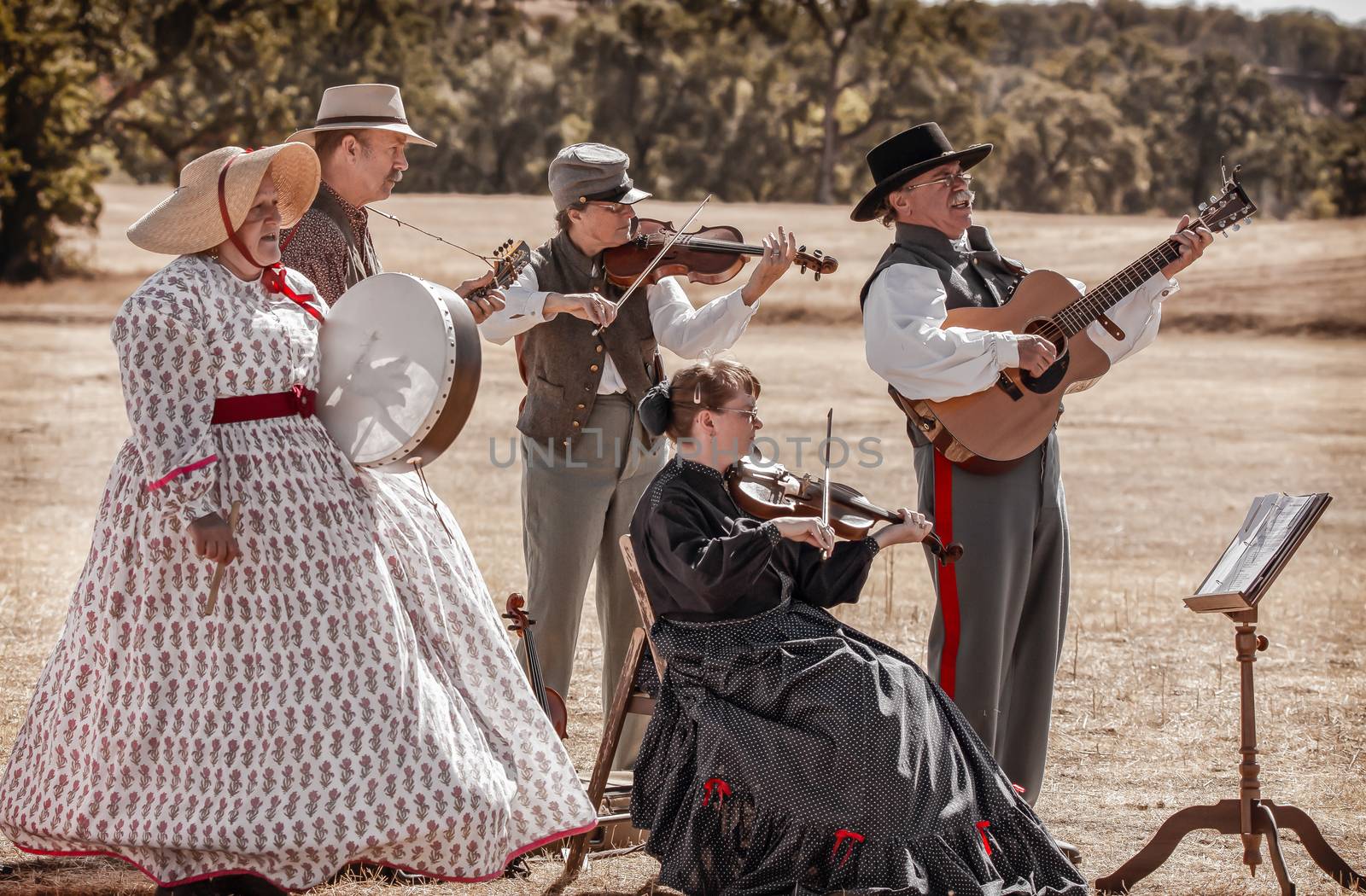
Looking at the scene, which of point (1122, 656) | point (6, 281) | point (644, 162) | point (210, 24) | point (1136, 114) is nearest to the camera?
point (1122, 656)

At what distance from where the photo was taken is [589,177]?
202 inches

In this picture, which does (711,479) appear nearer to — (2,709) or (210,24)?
(2,709)

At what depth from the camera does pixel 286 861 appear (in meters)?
3.84

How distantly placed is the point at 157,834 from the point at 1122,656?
16.6 ft

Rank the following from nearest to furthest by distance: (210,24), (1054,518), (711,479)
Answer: (711,479)
(1054,518)
(210,24)

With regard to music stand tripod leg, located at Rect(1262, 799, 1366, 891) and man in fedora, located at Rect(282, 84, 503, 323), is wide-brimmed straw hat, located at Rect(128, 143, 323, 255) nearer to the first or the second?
man in fedora, located at Rect(282, 84, 503, 323)

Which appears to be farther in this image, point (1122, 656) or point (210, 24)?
point (210, 24)

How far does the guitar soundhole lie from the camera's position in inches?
Result: 190

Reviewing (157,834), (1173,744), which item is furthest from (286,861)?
(1173,744)

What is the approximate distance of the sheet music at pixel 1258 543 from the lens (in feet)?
13.7

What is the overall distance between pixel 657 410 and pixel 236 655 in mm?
1241

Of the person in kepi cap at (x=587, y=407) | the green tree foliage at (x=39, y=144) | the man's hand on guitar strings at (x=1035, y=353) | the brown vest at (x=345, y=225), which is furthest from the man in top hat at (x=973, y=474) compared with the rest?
the green tree foliage at (x=39, y=144)

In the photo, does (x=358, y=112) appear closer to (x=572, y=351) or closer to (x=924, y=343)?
(x=572, y=351)

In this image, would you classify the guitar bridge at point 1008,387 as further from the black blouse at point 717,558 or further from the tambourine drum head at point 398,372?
the tambourine drum head at point 398,372
